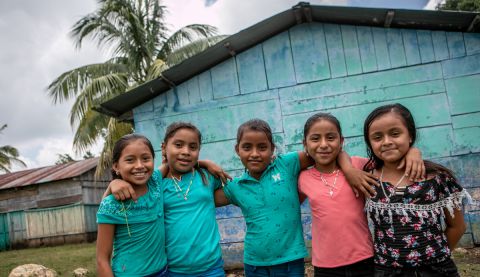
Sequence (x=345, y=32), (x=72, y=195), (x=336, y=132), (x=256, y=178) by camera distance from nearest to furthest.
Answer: (x=336, y=132) < (x=256, y=178) < (x=345, y=32) < (x=72, y=195)

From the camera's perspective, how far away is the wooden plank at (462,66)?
16.7ft

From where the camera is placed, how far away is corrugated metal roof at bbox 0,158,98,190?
53.5ft

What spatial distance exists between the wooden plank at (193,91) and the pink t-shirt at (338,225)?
143 inches

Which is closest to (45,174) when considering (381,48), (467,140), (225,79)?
(225,79)

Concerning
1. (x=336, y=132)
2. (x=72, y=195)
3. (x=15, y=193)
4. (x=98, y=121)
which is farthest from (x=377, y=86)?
(x=15, y=193)

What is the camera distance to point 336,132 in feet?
7.68

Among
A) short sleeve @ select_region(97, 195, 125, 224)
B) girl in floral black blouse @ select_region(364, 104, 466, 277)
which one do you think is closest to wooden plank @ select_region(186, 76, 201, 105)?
short sleeve @ select_region(97, 195, 125, 224)

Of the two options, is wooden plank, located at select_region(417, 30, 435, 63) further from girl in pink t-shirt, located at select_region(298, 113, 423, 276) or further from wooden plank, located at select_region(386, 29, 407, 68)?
girl in pink t-shirt, located at select_region(298, 113, 423, 276)

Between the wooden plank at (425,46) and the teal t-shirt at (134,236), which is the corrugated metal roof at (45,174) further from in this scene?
→ the teal t-shirt at (134,236)

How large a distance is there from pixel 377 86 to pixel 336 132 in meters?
3.27

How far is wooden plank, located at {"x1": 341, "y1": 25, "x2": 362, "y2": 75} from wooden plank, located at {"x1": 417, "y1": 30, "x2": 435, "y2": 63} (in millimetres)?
781

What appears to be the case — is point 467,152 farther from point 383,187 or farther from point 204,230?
point 204,230

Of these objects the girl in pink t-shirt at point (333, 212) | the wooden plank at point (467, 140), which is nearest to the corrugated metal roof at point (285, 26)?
the wooden plank at point (467, 140)

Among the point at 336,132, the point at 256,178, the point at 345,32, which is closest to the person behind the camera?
the point at 336,132
